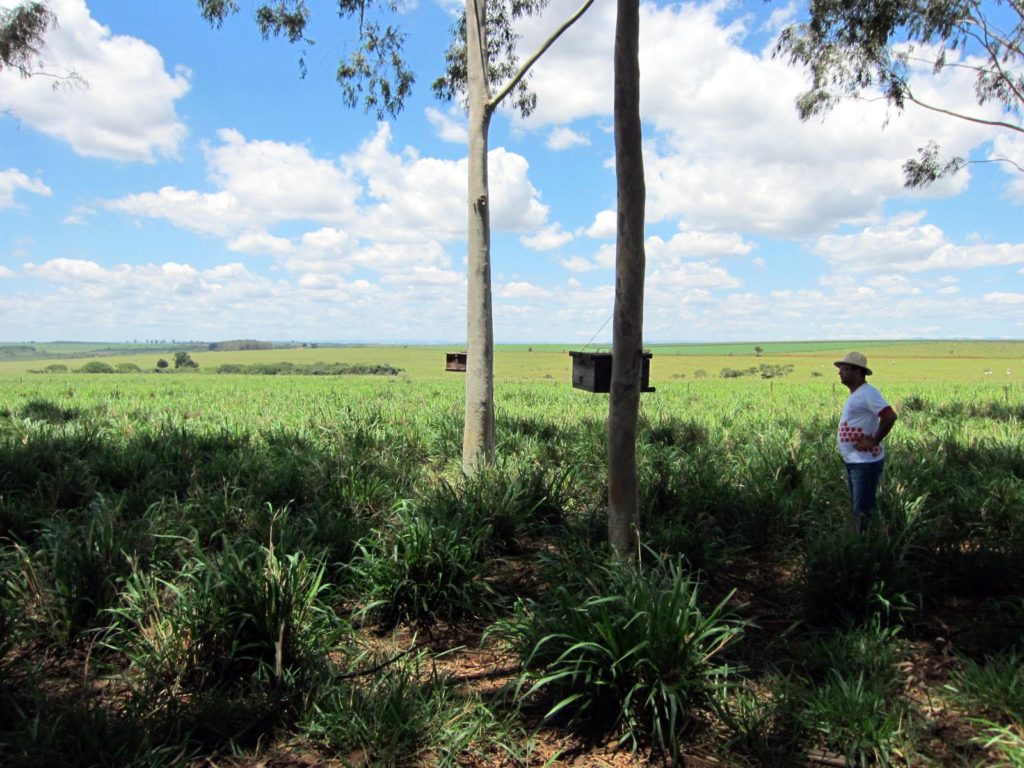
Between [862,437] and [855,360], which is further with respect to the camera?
[855,360]

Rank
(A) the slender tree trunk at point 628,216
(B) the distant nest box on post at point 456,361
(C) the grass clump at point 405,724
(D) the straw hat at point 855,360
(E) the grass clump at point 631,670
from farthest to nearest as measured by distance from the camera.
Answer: (B) the distant nest box on post at point 456,361 < (D) the straw hat at point 855,360 < (A) the slender tree trunk at point 628,216 < (E) the grass clump at point 631,670 < (C) the grass clump at point 405,724

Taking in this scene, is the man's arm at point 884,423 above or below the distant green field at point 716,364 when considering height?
above

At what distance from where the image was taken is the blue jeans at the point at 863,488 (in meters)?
4.78

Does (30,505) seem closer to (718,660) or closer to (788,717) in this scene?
(718,660)

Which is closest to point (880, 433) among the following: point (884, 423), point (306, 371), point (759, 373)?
point (884, 423)

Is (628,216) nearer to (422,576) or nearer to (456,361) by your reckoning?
(422,576)

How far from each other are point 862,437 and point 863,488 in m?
0.40

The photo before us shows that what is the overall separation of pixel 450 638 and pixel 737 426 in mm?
7817

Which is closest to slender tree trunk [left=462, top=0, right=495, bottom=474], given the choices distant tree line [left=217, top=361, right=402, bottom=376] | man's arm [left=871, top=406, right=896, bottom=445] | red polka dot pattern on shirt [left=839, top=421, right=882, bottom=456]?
red polka dot pattern on shirt [left=839, top=421, right=882, bottom=456]

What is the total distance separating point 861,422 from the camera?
4777 mm

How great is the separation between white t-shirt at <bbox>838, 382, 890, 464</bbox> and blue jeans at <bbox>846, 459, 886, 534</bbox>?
0.16ft

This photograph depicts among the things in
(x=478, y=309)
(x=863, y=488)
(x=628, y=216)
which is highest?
(x=628, y=216)

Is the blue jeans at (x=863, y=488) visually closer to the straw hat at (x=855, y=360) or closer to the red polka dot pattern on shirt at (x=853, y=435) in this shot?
the red polka dot pattern on shirt at (x=853, y=435)

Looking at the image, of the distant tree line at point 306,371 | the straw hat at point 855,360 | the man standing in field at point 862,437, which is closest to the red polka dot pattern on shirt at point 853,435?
the man standing in field at point 862,437
